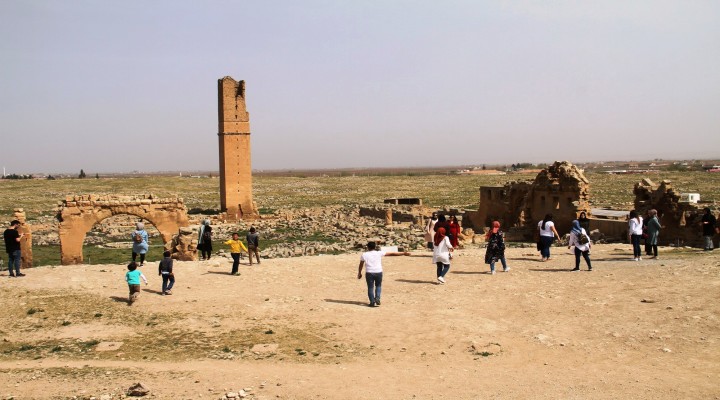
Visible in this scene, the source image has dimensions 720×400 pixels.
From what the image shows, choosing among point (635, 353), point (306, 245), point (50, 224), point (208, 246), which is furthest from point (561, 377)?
point (50, 224)

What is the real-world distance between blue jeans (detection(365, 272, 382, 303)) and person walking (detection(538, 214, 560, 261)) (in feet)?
19.0

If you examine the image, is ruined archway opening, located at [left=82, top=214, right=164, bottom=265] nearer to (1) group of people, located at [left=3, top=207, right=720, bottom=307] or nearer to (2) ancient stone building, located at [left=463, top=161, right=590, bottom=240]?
(1) group of people, located at [left=3, top=207, right=720, bottom=307]

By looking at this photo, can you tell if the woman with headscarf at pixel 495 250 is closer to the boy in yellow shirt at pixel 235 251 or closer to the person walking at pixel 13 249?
the boy in yellow shirt at pixel 235 251

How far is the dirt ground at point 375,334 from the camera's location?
8.43 metres

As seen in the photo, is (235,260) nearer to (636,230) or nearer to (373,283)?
(373,283)

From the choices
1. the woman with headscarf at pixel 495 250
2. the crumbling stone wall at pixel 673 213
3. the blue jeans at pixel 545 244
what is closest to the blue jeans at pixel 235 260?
the woman with headscarf at pixel 495 250

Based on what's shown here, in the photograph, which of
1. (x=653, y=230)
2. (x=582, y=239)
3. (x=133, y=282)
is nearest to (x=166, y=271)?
(x=133, y=282)

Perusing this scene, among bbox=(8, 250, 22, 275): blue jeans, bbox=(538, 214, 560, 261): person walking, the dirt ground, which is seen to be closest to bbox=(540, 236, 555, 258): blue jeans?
bbox=(538, 214, 560, 261): person walking

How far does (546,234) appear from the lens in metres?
16.4

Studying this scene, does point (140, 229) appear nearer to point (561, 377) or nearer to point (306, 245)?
point (306, 245)

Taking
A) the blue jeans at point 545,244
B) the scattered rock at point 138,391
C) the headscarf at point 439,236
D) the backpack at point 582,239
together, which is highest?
the headscarf at point 439,236

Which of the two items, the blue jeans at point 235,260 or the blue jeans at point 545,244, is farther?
the blue jeans at point 545,244

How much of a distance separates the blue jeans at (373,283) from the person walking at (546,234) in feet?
19.0

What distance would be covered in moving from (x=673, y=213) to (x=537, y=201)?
7.08m
